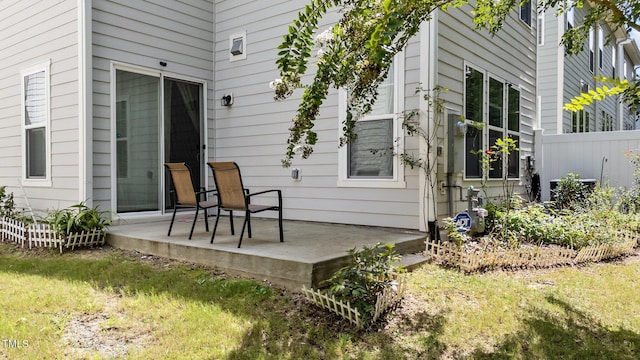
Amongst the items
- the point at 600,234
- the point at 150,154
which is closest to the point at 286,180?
the point at 150,154

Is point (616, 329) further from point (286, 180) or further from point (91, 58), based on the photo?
point (91, 58)

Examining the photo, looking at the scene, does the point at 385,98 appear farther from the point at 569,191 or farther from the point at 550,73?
the point at 550,73

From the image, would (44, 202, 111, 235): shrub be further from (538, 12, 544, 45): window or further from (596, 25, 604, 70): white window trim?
(596, 25, 604, 70): white window trim

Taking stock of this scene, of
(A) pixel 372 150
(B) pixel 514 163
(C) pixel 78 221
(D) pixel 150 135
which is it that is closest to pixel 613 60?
(B) pixel 514 163

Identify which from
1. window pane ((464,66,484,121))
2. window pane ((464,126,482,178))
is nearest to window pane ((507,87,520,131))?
window pane ((464,66,484,121))

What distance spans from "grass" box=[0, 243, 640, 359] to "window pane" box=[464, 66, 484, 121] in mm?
2589

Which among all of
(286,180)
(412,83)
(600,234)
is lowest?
(600,234)

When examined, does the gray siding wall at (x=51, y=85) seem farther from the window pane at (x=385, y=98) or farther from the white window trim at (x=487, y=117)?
the white window trim at (x=487, y=117)

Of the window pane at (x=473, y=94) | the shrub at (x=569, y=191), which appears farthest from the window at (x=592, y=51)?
the window pane at (x=473, y=94)

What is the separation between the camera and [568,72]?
11.5 metres

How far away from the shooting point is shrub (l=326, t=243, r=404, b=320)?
305 centimetres

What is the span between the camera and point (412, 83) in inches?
201

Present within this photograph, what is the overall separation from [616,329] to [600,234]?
2441 mm

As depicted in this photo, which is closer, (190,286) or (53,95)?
(190,286)
